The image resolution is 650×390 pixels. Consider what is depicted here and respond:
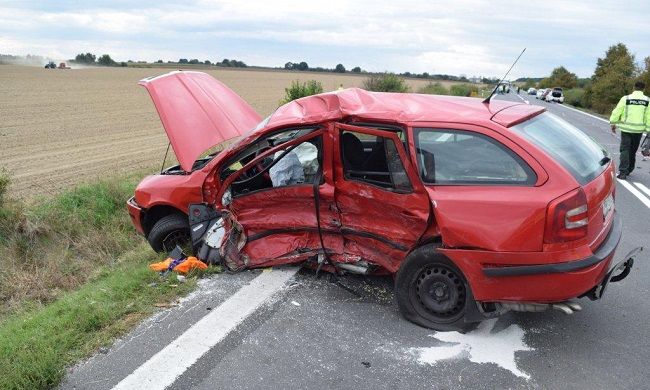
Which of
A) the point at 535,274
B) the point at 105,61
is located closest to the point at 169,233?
the point at 535,274

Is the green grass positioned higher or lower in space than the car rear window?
lower

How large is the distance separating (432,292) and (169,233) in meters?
2.85

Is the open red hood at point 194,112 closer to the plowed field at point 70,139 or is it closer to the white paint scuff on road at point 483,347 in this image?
the white paint scuff on road at point 483,347

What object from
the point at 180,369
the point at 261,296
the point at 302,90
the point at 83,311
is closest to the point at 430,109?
the point at 261,296

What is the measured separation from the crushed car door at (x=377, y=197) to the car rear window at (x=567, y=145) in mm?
844

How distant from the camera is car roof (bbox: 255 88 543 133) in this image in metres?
3.93

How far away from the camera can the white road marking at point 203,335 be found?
10.6ft

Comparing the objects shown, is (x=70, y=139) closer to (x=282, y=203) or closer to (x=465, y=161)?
(x=282, y=203)

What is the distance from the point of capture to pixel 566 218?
10.8 ft

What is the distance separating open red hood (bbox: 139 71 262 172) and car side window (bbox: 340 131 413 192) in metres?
1.61

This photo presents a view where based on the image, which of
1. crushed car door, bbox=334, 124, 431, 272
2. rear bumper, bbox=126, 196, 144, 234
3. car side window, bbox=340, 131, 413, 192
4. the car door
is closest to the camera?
the car door

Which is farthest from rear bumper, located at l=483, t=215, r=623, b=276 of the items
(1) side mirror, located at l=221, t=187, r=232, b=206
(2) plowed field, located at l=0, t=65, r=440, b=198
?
(2) plowed field, located at l=0, t=65, r=440, b=198

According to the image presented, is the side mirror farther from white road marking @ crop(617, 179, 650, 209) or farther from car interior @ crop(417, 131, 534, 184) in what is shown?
white road marking @ crop(617, 179, 650, 209)

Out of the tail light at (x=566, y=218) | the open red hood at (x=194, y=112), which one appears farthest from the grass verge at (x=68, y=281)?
the tail light at (x=566, y=218)
